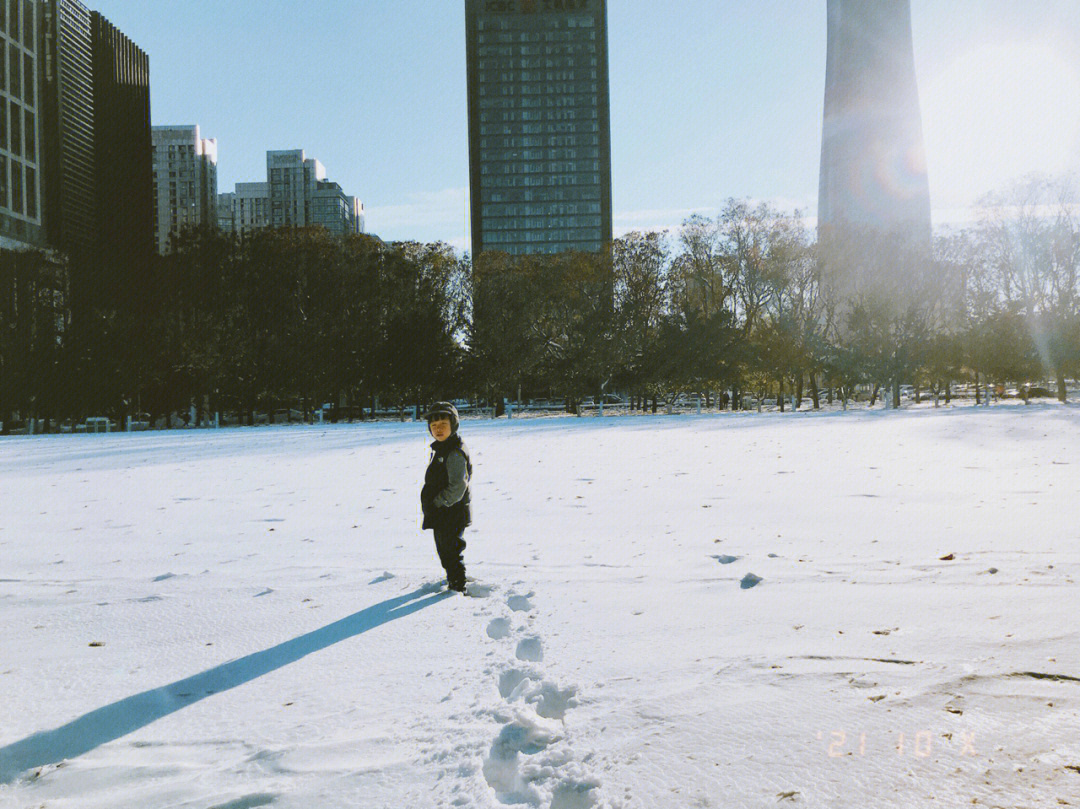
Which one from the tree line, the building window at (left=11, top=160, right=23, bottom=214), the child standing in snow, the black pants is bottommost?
the black pants

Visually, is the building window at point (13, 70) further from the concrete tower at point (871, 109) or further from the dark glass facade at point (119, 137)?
the concrete tower at point (871, 109)

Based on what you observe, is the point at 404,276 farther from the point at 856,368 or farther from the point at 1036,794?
the point at 1036,794

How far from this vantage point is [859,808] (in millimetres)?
2432

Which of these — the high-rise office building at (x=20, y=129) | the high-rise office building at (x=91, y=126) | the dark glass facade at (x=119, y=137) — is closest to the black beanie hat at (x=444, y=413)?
the high-rise office building at (x=20, y=129)

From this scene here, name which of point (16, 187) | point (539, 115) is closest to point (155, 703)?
point (16, 187)

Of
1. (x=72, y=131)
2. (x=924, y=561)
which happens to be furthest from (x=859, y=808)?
(x=72, y=131)

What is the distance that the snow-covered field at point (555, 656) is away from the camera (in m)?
2.67

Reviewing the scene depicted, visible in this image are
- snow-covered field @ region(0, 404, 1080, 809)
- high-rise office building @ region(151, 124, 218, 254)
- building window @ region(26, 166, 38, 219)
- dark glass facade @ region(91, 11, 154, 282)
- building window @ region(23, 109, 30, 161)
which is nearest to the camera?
snow-covered field @ region(0, 404, 1080, 809)

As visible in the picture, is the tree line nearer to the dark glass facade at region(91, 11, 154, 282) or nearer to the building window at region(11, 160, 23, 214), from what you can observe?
the building window at region(11, 160, 23, 214)

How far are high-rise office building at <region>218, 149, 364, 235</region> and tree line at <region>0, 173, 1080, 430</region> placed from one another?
323 ft

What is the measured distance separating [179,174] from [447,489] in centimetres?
15022

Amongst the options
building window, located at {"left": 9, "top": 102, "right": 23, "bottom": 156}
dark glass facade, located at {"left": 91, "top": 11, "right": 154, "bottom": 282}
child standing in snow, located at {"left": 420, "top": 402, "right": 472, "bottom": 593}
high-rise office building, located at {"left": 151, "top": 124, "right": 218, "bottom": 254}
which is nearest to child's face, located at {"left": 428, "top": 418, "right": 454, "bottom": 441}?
child standing in snow, located at {"left": 420, "top": 402, "right": 472, "bottom": 593}

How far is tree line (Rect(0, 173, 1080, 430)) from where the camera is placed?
37.8 metres

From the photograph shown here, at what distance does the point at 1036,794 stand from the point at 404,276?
135ft
